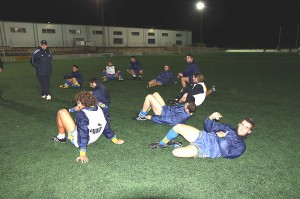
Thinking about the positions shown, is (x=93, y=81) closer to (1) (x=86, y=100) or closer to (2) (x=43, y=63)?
(1) (x=86, y=100)

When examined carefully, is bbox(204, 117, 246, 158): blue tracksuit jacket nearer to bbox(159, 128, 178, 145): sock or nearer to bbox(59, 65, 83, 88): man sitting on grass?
bbox(159, 128, 178, 145): sock

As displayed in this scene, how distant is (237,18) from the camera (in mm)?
88375

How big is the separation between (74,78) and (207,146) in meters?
9.19

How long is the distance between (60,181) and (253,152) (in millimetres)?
3735

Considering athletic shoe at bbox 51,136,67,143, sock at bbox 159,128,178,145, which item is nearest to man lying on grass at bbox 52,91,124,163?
athletic shoe at bbox 51,136,67,143

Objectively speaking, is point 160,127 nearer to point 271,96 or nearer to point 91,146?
point 91,146

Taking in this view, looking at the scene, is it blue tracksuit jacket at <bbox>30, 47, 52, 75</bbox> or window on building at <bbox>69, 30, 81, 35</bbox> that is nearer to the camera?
blue tracksuit jacket at <bbox>30, 47, 52, 75</bbox>

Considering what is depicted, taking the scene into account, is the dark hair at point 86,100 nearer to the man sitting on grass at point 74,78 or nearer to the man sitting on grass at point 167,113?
the man sitting on grass at point 167,113

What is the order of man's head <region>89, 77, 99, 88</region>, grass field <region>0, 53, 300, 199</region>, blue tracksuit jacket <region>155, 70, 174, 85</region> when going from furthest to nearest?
blue tracksuit jacket <region>155, 70, 174, 85</region>
man's head <region>89, 77, 99, 88</region>
grass field <region>0, 53, 300, 199</region>

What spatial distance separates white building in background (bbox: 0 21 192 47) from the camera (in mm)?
43156

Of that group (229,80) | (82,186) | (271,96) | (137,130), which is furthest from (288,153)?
(229,80)

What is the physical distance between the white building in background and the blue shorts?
134ft

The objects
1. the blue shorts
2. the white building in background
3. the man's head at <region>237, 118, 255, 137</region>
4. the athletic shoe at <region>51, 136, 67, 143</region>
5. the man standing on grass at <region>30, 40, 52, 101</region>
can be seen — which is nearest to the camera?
the man's head at <region>237, 118, 255, 137</region>

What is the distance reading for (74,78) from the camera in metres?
12.1
